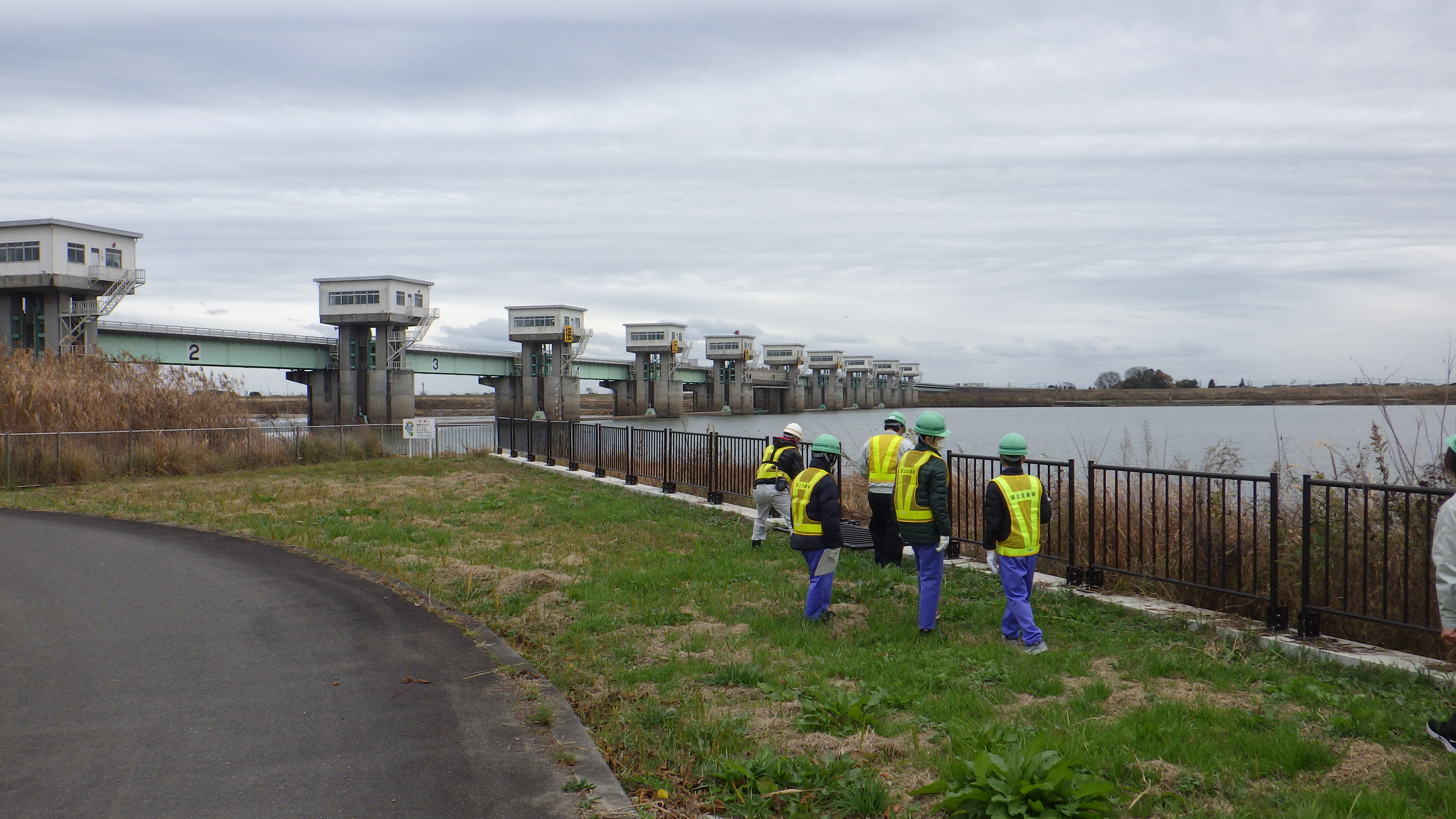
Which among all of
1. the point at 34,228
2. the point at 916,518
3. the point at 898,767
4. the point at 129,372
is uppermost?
the point at 34,228

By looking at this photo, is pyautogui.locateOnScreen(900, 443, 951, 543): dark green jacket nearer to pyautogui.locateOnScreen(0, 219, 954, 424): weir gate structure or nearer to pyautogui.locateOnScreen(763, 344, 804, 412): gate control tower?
pyautogui.locateOnScreen(0, 219, 954, 424): weir gate structure

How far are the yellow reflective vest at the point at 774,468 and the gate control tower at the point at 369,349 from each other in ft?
246

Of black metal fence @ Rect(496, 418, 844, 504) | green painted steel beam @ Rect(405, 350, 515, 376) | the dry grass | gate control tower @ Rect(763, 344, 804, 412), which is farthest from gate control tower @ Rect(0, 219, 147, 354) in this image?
gate control tower @ Rect(763, 344, 804, 412)

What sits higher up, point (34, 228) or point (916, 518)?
point (34, 228)

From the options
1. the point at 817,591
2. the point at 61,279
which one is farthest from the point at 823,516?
the point at 61,279

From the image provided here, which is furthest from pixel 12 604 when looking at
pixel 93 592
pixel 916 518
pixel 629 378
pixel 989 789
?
pixel 629 378

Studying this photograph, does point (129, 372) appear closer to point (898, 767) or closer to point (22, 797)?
point (22, 797)

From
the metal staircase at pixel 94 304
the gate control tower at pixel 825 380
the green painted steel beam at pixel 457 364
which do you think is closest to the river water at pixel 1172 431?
the green painted steel beam at pixel 457 364

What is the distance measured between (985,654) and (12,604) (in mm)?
9069

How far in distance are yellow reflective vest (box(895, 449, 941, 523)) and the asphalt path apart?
3686mm

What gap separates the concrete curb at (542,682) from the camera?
15.2 ft

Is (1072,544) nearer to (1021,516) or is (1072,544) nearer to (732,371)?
(1021,516)

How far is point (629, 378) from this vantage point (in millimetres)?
119812

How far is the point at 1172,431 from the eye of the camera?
49219 millimetres
